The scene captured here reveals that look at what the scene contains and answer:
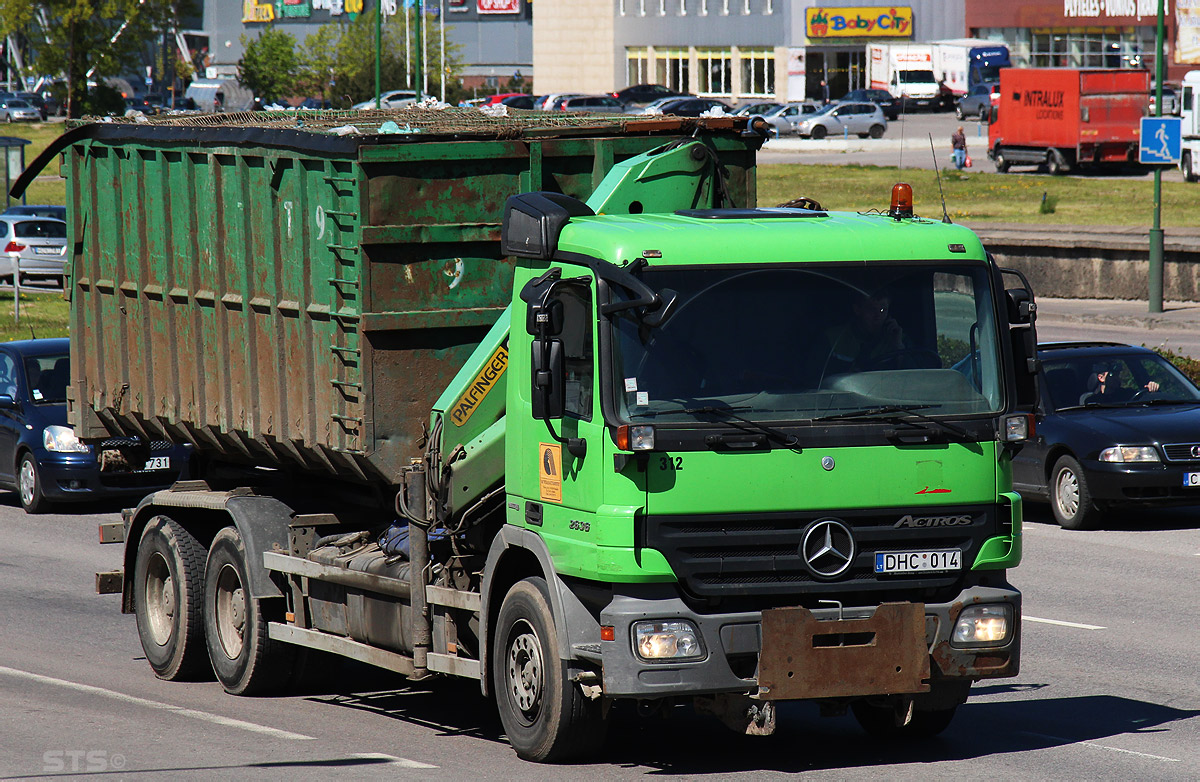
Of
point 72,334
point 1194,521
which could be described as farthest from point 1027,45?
point 72,334

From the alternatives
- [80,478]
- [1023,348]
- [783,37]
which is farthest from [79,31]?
[1023,348]

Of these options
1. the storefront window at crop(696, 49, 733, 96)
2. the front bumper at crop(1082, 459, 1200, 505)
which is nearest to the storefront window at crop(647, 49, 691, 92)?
the storefront window at crop(696, 49, 733, 96)

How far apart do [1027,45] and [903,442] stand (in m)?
94.0

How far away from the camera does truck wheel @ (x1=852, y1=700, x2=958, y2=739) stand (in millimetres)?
8469

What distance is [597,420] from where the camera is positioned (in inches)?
289

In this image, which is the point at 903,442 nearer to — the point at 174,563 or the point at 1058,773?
the point at 1058,773

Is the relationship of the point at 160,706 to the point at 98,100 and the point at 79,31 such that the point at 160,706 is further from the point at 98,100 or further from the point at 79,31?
the point at 98,100

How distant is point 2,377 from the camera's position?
18797 millimetres

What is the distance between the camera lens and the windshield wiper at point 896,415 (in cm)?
747

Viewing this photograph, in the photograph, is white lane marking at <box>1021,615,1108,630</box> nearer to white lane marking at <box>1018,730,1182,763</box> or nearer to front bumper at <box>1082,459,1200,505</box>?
white lane marking at <box>1018,730,1182,763</box>

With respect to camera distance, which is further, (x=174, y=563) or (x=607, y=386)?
(x=174, y=563)

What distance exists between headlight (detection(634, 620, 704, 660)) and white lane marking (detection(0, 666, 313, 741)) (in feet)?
7.92

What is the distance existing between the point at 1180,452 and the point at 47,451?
1108 cm

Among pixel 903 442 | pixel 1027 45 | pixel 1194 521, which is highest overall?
pixel 1027 45
